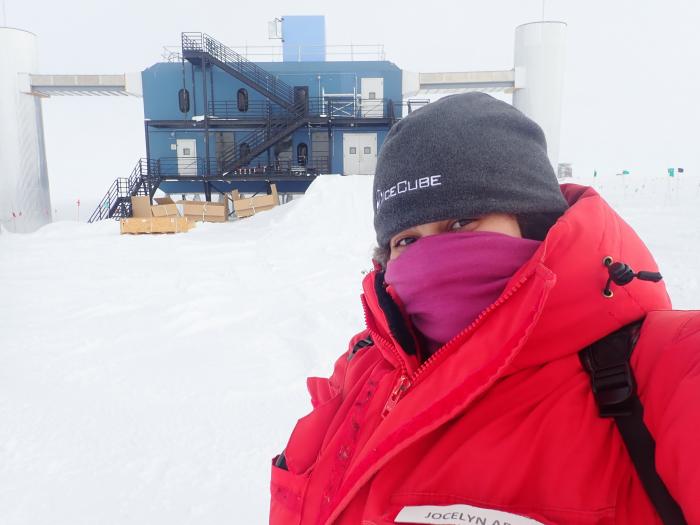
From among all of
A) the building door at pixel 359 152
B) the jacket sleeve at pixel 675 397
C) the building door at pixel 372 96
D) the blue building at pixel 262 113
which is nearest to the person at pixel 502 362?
the jacket sleeve at pixel 675 397

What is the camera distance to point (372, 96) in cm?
1834

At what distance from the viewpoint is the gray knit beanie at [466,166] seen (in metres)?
1.08

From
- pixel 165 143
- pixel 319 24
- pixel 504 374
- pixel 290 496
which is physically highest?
pixel 319 24

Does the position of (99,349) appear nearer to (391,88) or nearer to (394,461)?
(394,461)

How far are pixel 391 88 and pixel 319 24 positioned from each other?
4886 millimetres

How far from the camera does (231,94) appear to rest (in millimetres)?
18672

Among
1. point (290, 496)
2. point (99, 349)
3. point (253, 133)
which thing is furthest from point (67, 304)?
point (253, 133)

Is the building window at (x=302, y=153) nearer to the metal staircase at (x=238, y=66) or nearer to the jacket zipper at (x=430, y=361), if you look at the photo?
the metal staircase at (x=238, y=66)

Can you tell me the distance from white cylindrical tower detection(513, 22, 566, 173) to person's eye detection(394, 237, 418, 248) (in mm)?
17111

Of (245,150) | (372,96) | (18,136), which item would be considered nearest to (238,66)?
(245,150)

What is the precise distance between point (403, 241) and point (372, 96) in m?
18.4

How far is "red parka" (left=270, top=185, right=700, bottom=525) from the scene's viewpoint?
2.38 feet

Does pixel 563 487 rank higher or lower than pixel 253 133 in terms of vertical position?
lower

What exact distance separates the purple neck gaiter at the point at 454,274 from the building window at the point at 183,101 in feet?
66.2
